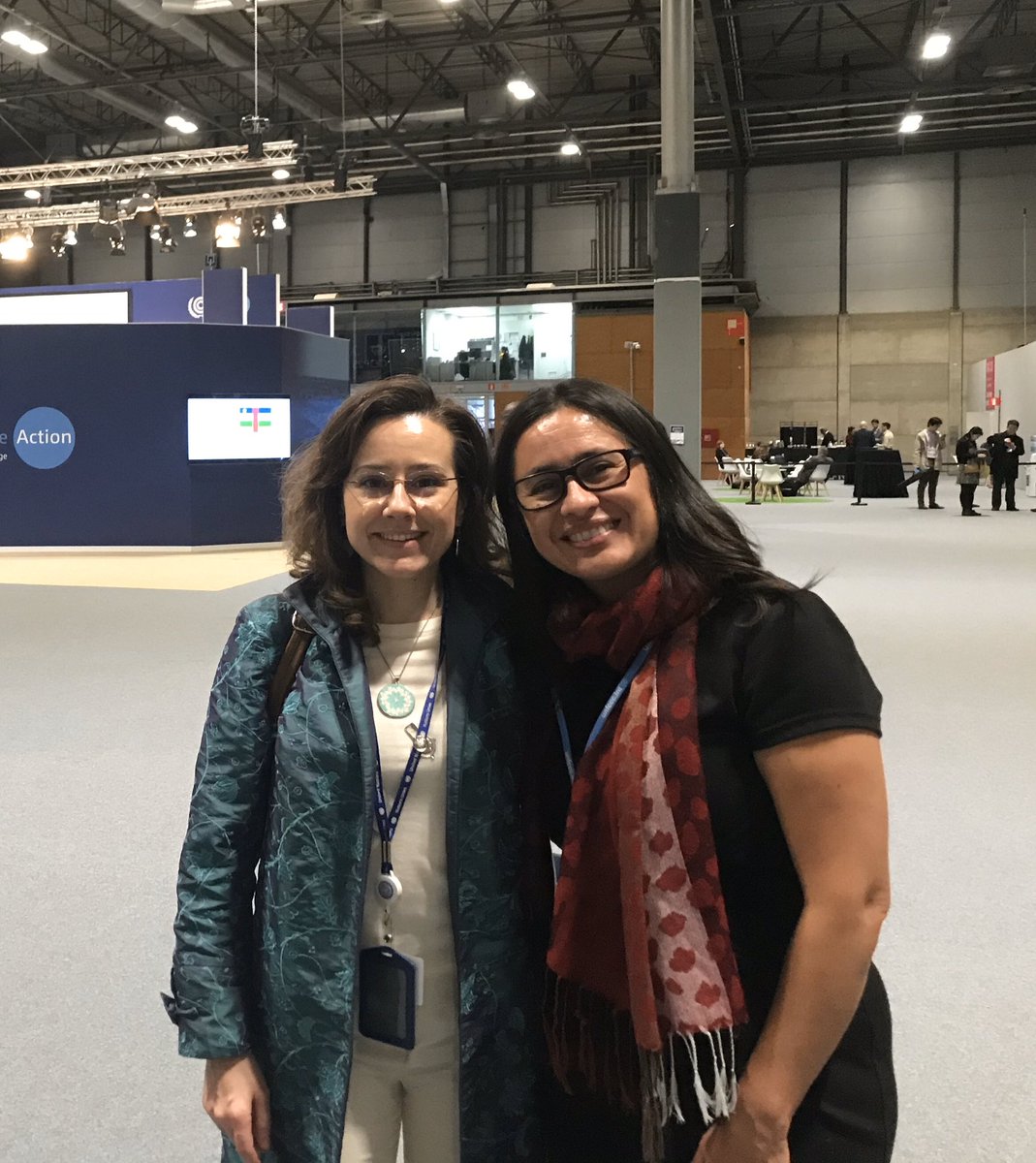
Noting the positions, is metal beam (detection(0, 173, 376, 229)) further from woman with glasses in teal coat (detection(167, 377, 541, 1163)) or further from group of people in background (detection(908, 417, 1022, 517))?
woman with glasses in teal coat (detection(167, 377, 541, 1163))

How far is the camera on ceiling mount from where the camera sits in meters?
16.0

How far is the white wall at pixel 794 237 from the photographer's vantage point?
88.4 ft

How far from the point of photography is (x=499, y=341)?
27.3 m

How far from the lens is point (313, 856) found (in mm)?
1290

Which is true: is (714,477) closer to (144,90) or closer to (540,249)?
(540,249)

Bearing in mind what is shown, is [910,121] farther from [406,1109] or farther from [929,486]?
[406,1109]

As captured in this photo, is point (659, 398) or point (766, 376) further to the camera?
point (766, 376)

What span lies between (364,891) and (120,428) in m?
12.3

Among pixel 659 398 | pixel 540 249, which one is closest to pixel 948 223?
pixel 540 249

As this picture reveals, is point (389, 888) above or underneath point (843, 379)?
underneath

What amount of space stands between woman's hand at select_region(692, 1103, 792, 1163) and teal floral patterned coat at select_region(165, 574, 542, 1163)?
27cm

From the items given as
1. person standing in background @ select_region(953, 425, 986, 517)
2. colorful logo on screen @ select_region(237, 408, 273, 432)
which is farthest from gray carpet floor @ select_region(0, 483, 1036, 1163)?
person standing in background @ select_region(953, 425, 986, 517)

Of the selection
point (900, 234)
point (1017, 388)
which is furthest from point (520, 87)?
point (1017, 388)

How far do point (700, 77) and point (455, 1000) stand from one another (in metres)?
22.5
